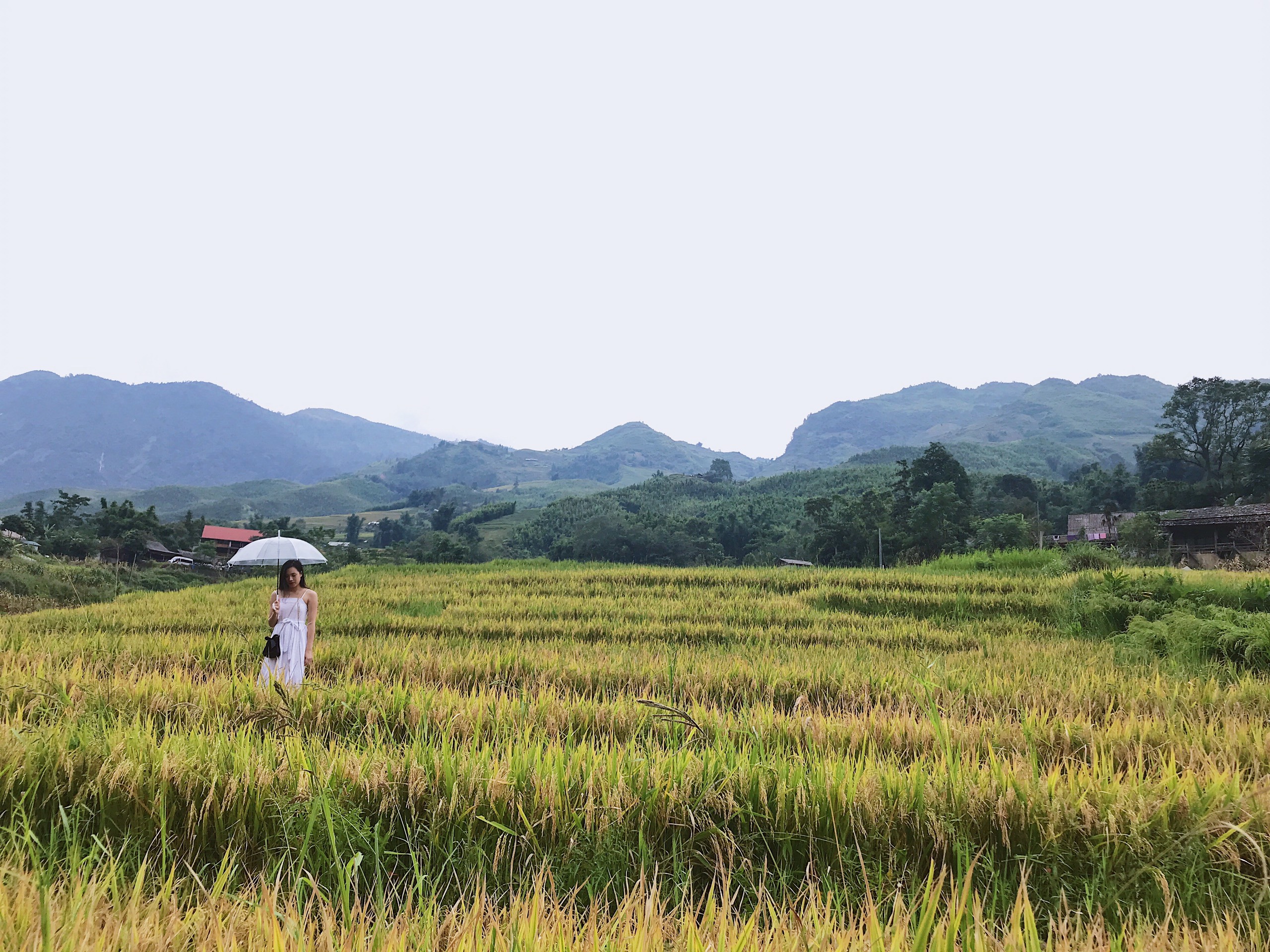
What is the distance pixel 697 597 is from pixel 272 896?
37.6 ft

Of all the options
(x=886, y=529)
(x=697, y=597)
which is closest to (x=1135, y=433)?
(x=886, y=529)

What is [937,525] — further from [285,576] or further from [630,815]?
[630,815]

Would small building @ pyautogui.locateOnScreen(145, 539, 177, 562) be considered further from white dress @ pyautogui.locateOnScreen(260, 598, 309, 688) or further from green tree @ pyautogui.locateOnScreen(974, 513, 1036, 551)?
green tree @ pyautogui.locateOnScreen(974, 513, 1036, 551)

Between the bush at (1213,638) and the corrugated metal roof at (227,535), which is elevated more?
the bush at (1213,638)

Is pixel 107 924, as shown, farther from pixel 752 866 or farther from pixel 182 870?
pixel 752 866

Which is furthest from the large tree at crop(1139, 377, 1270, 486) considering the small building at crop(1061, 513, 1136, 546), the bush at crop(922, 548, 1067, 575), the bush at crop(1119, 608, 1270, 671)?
the bush at crop(1119, 608, 1270, 671)

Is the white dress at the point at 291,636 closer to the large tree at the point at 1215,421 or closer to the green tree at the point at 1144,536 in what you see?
the green tree at the point at 1144,536

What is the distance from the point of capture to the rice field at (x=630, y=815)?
57.1 inches

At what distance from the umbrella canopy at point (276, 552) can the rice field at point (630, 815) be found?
520 cm

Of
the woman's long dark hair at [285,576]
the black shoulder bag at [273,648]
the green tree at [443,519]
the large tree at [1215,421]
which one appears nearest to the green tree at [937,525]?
the large tree at [1215,421]

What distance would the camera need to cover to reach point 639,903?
1604 mm

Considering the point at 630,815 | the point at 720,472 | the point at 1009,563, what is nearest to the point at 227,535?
the point at 1009,563

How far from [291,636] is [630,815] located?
169 inches

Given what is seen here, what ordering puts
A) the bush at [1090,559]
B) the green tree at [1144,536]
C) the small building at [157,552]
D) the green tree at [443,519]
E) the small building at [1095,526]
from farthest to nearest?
the green tree at [443,519], the small building at [157,552], the small building at [1095,526], the green tree at [1144,536], the bush at [1090,559]
